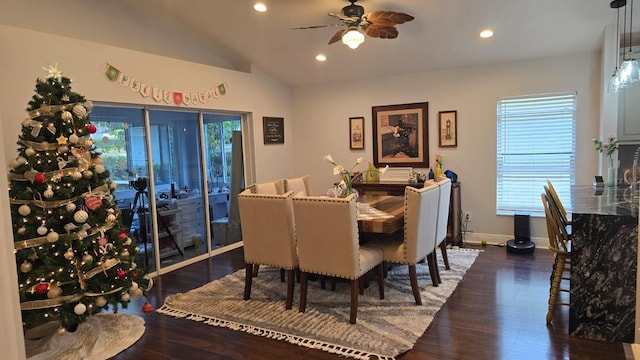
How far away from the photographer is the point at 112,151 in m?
4.18

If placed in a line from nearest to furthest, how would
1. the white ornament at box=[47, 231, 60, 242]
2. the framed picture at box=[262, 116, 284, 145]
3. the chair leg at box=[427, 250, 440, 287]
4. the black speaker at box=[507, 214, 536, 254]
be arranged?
1. the white ornament at box=[47, 231, 60, 242]
2. the chair leg at box=[427, 250, 440, 287]
3. the black speaker at box=[507, 214, 536, 254]
4. the framed picture at box=[262, 116, 284, 145]

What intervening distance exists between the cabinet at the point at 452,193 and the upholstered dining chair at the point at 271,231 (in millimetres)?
2387

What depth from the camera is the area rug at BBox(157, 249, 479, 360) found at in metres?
2.84

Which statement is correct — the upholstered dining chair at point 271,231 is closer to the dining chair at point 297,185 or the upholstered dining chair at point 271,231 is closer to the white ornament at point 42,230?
the dining chair at point 297,185

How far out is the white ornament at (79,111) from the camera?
296 centimetres

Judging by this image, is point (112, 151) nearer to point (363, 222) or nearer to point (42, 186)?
point (42, 186)

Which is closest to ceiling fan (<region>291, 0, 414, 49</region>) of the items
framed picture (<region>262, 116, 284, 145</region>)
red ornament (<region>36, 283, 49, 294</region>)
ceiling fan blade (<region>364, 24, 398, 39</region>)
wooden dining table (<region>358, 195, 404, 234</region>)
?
ceiling fan blade (<region>364, 24, 398, 39</region>)

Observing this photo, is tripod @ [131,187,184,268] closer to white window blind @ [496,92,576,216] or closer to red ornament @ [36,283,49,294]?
red ornament @ [36,283,49,294]

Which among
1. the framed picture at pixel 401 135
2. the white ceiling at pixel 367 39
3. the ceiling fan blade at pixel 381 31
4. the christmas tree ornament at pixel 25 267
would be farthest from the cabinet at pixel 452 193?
the christmas tree ornament at pixel 25 267

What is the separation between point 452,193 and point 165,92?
3.60 meters

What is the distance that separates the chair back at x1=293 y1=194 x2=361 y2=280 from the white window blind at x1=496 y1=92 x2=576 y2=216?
121 inches

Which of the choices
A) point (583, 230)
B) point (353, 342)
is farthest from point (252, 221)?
point (583, 230)

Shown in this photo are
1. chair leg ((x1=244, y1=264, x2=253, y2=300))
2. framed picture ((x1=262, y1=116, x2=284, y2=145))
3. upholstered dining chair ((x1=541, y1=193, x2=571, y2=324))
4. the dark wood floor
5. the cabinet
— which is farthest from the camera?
framed picture ((x1=262, y1=116, x2=284, y2=145))

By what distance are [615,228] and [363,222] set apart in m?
1.70
